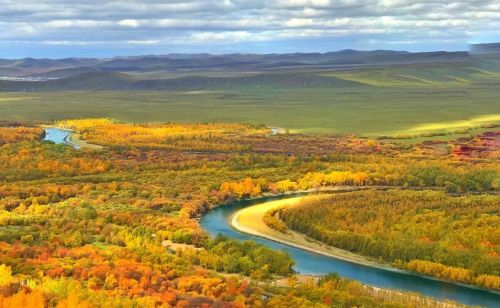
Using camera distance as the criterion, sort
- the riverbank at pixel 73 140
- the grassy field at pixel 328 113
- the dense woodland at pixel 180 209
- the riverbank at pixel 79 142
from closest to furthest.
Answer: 1. the dense woodland at pixel 180 209
2. the riverbank at pixel 79 142
3. the riverbank at pixel 73 140
4. the grassy field at pixel 328 113

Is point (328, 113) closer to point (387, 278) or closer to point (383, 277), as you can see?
point (383, 277)

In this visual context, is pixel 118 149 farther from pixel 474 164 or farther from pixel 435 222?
pixel 435 222

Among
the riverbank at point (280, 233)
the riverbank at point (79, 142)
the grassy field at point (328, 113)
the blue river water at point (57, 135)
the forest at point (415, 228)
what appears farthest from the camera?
the grassy field at point (328, 113)

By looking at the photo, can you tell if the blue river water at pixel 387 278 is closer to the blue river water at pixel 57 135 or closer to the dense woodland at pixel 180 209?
the dense woodland at pixel 180 209

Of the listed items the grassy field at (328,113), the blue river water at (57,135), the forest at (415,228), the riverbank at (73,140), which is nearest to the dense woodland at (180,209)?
the forest at (415,228)

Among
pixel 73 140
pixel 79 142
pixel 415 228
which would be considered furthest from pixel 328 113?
pixel 415 228

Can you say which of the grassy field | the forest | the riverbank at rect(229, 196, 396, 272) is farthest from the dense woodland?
the grassy field

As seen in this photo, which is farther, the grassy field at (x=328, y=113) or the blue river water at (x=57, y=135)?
the grassy field at (x=328, y=113)
